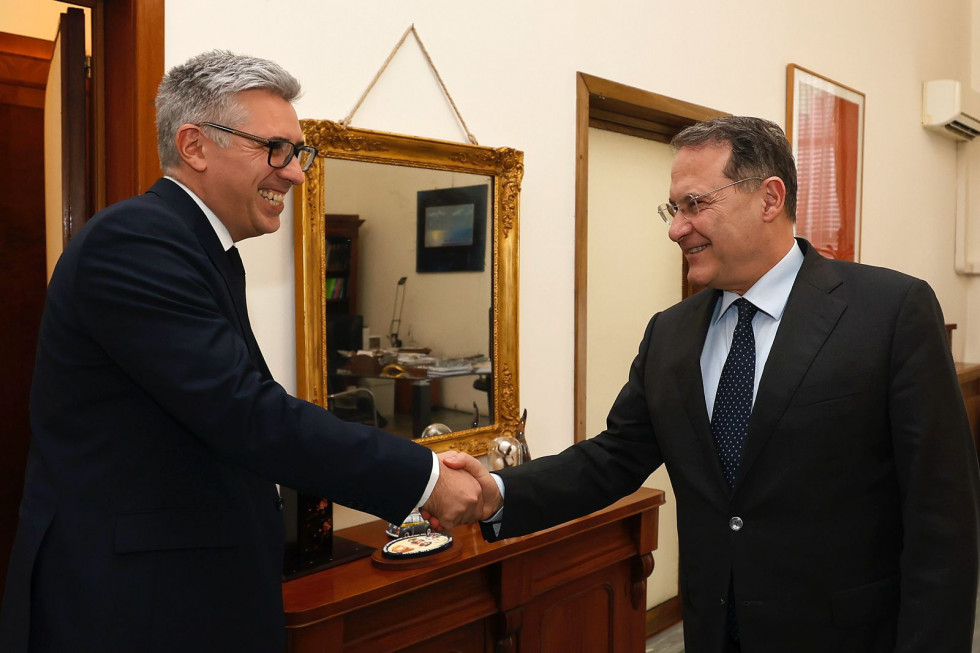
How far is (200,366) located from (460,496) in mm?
656

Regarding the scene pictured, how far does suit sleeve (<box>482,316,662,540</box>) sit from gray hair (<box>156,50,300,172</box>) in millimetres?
1004

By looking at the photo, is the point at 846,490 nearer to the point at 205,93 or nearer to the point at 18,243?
the point at 205,93

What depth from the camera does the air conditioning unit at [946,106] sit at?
584 centimetres

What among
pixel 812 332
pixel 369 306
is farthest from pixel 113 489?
pixel 812 332

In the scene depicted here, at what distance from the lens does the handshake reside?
1.81 meters

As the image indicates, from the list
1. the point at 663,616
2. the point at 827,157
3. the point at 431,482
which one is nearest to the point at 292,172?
the point at 431,482

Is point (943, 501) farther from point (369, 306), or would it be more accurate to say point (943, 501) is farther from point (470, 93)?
point (470, 93)

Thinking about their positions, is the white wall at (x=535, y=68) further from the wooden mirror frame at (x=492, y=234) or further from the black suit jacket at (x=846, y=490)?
the black suit jacket at (x=846, y=490)

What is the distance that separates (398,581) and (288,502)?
0.33 m

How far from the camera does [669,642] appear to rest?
3.82 metres

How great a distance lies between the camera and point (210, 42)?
211 centimetres

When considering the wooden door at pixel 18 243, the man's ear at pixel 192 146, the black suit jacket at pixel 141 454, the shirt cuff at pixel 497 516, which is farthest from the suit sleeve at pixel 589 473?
the wooden door at pixel 18 243

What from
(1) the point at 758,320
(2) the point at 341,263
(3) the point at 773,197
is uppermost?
(3) the point at 773,197

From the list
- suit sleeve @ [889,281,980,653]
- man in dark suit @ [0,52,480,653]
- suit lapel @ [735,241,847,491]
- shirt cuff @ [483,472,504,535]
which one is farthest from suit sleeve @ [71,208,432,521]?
suit sleeve @ [889,281,980,653]
